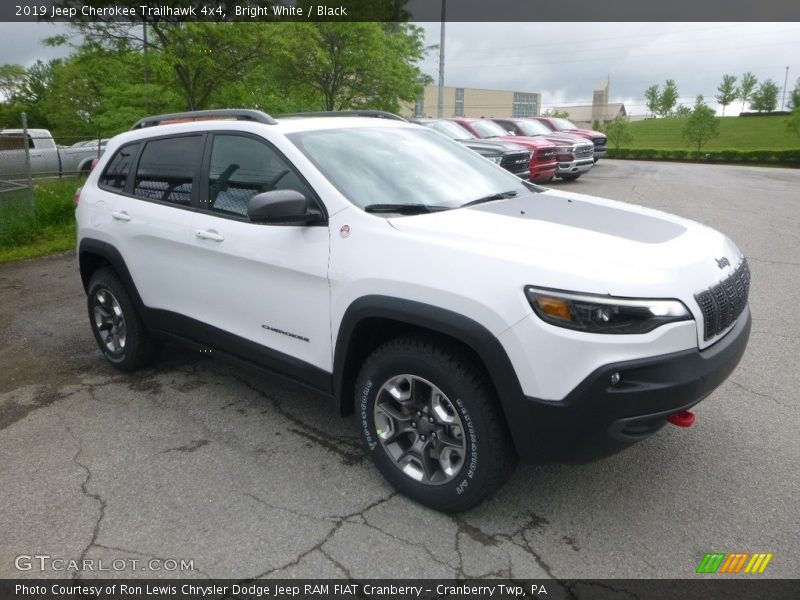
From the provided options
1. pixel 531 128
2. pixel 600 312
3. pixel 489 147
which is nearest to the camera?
pixel 600 312

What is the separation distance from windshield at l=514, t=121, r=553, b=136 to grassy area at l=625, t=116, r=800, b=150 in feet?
112

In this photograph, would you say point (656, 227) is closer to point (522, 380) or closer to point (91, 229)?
point (522, 380)

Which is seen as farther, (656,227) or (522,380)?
(656,227)

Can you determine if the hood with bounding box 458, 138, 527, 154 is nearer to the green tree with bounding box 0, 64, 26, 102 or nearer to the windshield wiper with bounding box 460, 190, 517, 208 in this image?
the windshield wiper with bounding box 460, 190, 517, 208

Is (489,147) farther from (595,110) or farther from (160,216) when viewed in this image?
(595,110)

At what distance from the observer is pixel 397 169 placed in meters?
3.66

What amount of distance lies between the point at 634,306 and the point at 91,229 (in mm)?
3952

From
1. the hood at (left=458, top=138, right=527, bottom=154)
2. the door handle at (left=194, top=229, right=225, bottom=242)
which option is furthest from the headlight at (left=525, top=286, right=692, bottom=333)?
the hood at (left=458, top=138, right=527, bottom=154)

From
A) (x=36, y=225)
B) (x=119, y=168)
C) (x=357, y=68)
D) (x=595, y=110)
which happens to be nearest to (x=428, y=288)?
(x=119, y=168)

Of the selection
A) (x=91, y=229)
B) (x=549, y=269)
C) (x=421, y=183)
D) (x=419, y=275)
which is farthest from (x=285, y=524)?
(x=91, y=229)

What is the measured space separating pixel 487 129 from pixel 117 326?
13.8 m

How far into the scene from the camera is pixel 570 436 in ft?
8.52

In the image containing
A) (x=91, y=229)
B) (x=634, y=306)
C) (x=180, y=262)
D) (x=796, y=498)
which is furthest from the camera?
(x=91, y=229)

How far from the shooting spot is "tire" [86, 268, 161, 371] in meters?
4.66
